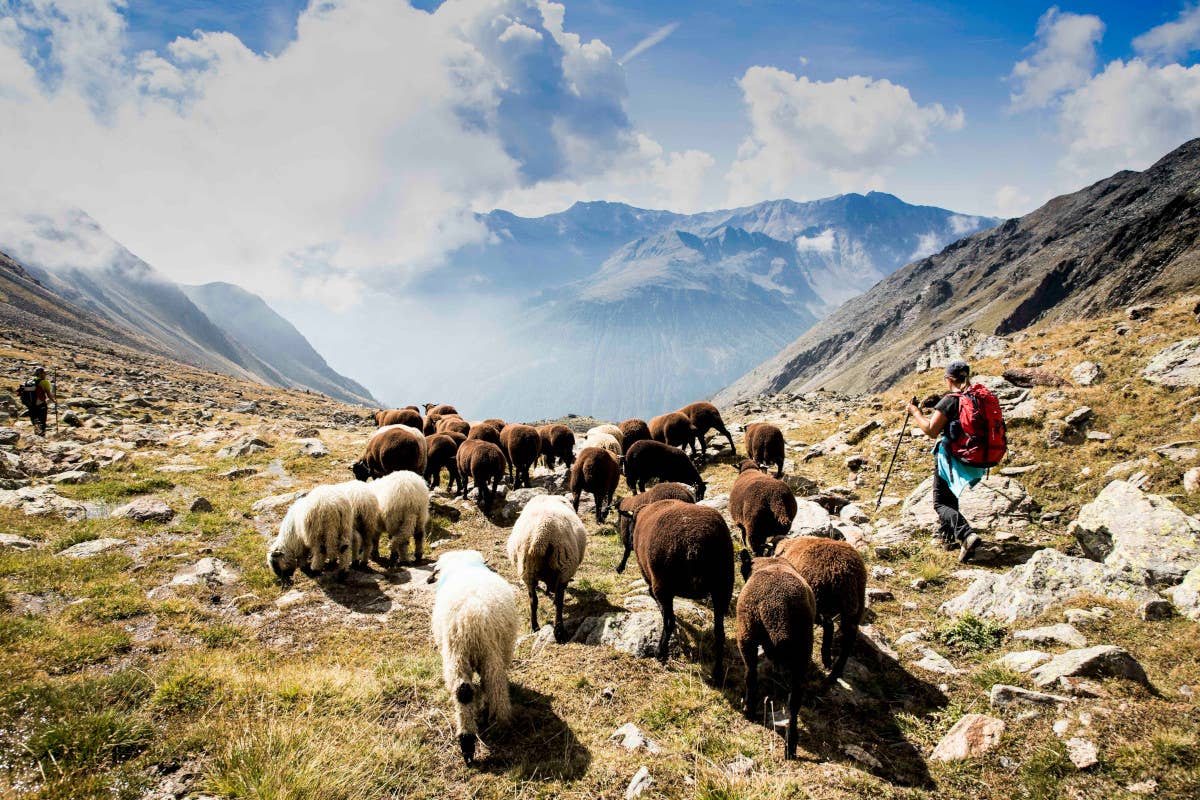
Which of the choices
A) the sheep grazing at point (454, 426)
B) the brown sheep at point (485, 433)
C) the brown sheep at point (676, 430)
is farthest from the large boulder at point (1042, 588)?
the sheep grazing at point (454, 426)

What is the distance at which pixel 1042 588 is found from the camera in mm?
7004

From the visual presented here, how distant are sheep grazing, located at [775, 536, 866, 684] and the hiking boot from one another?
12.5 ft

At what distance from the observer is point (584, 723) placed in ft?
19.1

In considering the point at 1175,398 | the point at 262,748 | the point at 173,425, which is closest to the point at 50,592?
the point at 262,748

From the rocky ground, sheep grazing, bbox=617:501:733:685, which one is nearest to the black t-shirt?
the rocky ground

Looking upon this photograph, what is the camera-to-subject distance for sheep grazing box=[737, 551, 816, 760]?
5270 millimetres

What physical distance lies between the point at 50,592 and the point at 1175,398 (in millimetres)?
22717

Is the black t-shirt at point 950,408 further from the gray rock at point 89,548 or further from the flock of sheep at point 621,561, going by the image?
the gray rock at point 89,548

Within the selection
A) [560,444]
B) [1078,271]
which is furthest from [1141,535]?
[1078,271]

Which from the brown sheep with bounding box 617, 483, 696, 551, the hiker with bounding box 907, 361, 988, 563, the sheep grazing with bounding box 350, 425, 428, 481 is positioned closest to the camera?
the hiker with bounding box 907, 361, 988, 563

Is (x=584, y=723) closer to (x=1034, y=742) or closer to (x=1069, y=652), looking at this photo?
(x=1034, y=742)

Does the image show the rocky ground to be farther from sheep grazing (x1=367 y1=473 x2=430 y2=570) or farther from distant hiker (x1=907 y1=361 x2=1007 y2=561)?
sheep grazing (x1=367 y1=473 x2=430 y2=570)

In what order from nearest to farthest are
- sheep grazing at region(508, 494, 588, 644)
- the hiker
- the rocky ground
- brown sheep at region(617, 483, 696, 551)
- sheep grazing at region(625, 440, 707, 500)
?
the rocky ground
sheep grazing at region(508, 494, 588, 644)
the hiker
brown sheep at region(617, 483, 696, 551)
sheep grazing at region(625, 440, 707, 500)

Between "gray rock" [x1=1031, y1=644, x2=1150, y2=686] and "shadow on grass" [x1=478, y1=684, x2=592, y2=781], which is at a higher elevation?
"gray rock" [x1=1031, y1=644, x2=1150, y2=686]
